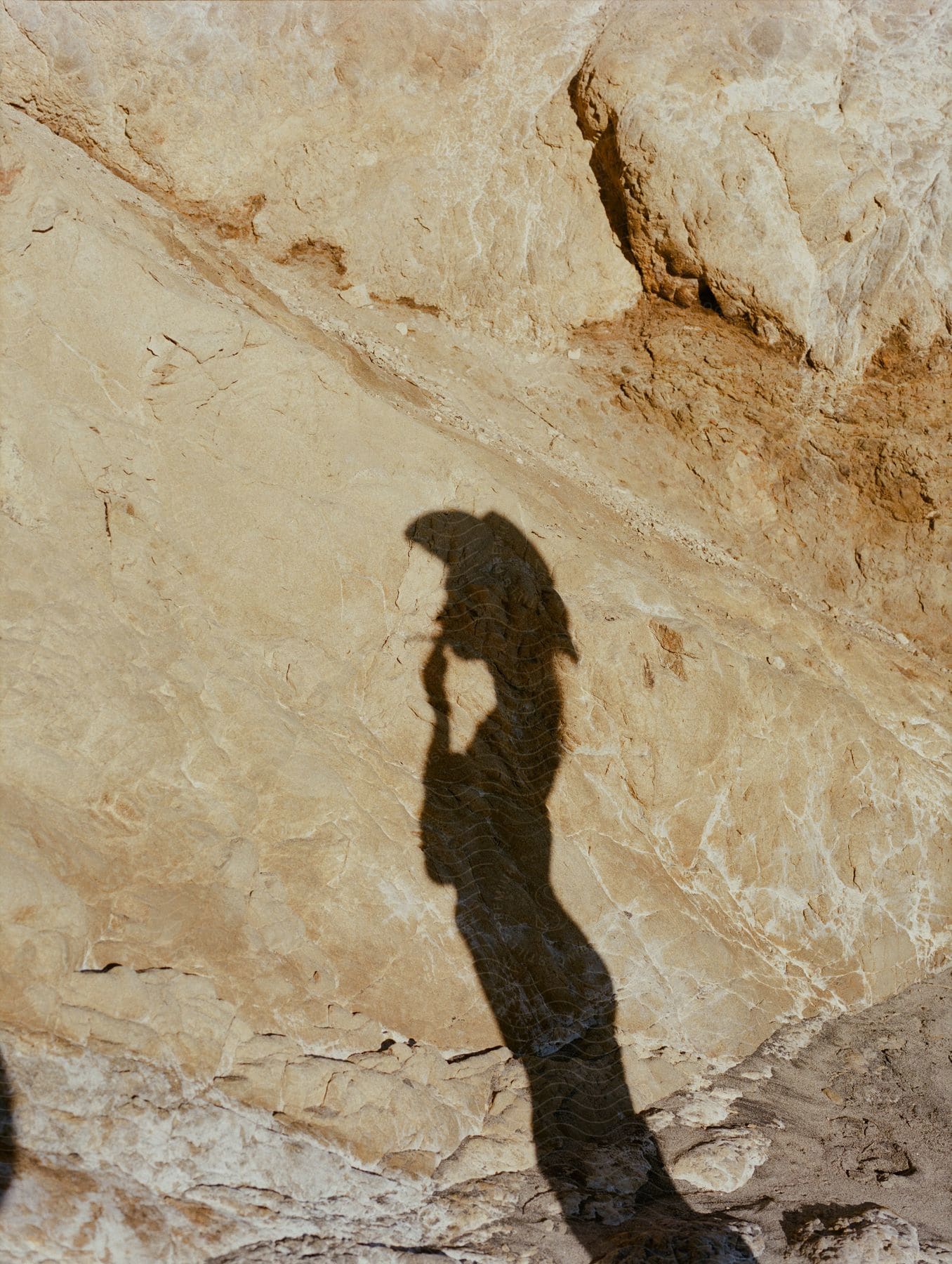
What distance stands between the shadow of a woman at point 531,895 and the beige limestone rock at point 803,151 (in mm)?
3766

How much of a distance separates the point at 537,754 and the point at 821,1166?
259 centimetres

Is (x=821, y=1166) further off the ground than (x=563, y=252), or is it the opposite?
(x=563, y=252)

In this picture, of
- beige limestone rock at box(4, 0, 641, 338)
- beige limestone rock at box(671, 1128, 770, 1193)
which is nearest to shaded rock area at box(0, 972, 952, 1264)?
beige limestone rock at box(671, 1128, 770, 1193)

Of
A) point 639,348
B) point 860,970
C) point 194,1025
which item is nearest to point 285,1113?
point 194,1025

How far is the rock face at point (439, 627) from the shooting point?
416cm

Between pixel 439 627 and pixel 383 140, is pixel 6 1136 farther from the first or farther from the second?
pixel 383 140

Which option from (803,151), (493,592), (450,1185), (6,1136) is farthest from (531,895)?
(803,151)

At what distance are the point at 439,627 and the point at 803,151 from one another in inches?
211

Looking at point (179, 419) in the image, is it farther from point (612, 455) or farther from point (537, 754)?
point (612, 455)

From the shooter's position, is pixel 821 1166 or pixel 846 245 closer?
pixel 821 1166

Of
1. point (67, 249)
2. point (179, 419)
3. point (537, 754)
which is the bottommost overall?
point (537, 754)

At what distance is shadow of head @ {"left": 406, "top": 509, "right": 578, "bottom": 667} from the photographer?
6017 mm

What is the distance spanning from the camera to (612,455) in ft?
28.9

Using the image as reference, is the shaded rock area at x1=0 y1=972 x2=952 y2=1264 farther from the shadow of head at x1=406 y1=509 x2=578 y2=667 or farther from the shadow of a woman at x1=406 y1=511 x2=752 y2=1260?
the shadow of head at x1=406 y1=509 x2=578 y2=667
